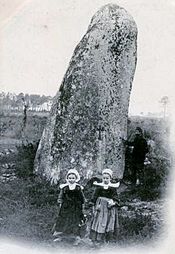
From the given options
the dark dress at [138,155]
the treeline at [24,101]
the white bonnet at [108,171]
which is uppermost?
the treeline at [24,101]

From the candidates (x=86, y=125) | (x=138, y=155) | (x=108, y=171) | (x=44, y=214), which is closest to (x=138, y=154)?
(x=138, y=155)

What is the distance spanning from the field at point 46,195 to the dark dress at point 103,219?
32 millimetres

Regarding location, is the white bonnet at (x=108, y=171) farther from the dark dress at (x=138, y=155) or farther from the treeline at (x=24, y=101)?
the treeline at (x=24, y=101)

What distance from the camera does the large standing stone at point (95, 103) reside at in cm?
269

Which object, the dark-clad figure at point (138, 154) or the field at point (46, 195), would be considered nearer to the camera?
the field at point (46, 195)

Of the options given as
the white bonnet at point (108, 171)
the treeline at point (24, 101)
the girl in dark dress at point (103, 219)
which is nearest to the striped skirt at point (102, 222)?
the girl in dark dress at point (103, 219)

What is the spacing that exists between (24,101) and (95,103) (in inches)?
12.7

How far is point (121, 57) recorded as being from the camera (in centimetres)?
276

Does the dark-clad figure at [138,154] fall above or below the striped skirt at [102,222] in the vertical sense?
above

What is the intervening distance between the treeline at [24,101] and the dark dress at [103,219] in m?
0.51

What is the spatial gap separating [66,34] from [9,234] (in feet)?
2.96

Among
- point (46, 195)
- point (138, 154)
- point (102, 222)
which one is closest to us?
point (102, 222)

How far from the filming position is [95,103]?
270 centimetres

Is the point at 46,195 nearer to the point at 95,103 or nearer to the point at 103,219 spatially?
the point at 103,219
